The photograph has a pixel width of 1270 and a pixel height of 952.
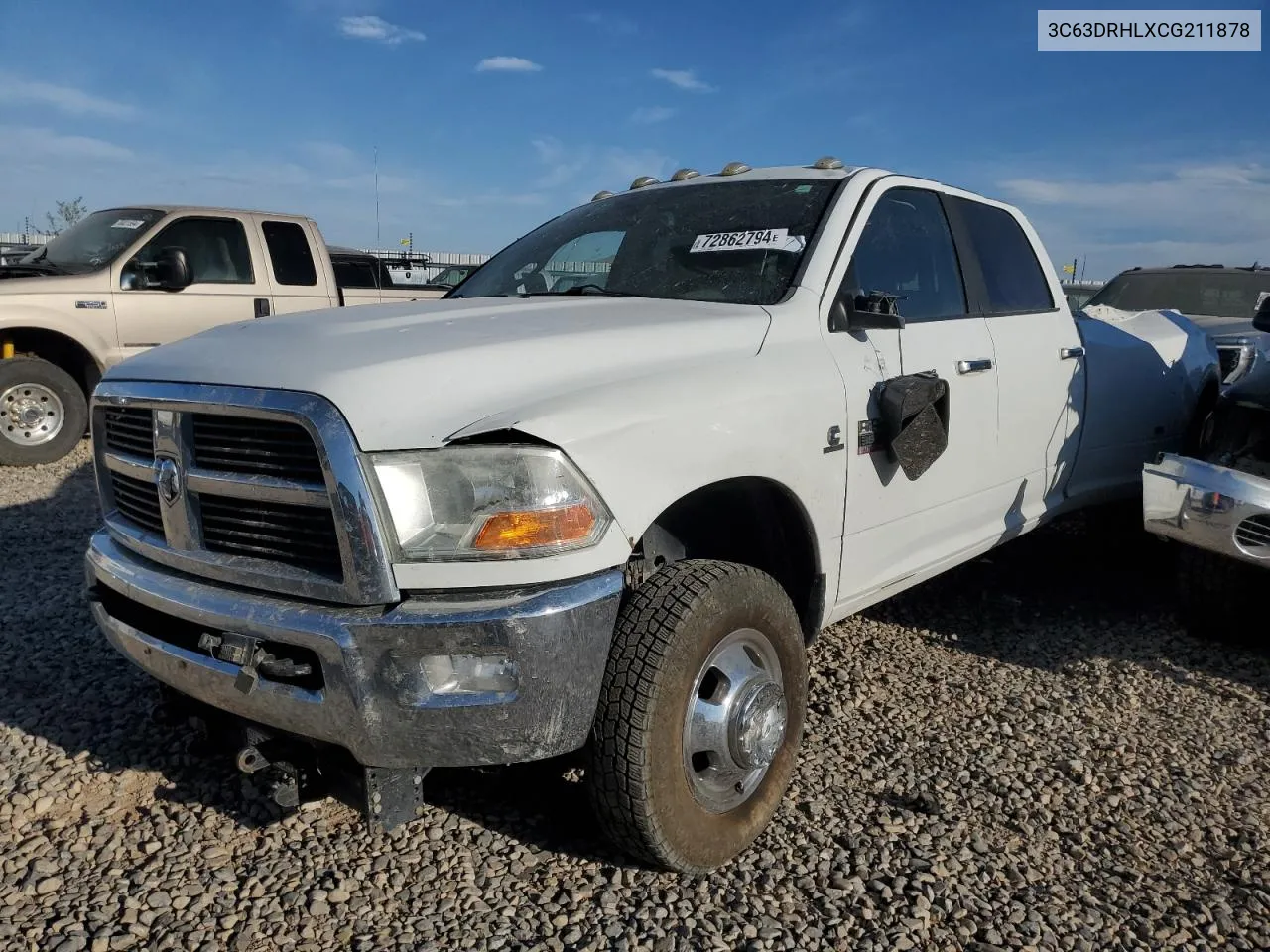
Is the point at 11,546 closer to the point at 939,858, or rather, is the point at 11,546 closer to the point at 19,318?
the point at 19,318

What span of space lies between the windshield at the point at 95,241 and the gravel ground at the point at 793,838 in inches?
196

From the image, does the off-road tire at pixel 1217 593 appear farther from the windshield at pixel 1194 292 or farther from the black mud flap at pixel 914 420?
the windshield at pixel 1194 292

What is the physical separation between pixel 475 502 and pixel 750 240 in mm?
1613

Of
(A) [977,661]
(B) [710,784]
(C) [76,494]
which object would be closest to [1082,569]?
(A) [977,661]

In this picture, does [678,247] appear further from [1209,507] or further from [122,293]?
[122,293]

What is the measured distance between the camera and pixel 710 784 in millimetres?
2619

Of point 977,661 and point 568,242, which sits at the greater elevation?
point 568,242

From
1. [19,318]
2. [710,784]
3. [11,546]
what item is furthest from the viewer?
[19,318]

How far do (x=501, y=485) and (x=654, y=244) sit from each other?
5.52 feet

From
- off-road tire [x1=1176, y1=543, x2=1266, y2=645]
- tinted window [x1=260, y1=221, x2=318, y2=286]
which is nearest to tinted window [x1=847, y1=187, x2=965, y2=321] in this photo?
off-road tire [x1=1176, y1=543, x2=1266, y2=645]

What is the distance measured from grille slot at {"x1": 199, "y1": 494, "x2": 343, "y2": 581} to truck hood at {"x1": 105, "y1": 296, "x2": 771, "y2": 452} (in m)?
0.26

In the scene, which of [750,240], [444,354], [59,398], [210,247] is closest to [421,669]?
[444,354]

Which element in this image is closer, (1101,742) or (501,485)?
(501,485)

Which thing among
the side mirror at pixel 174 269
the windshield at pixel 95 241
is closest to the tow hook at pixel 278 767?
the side mirror at pixel 174 269
